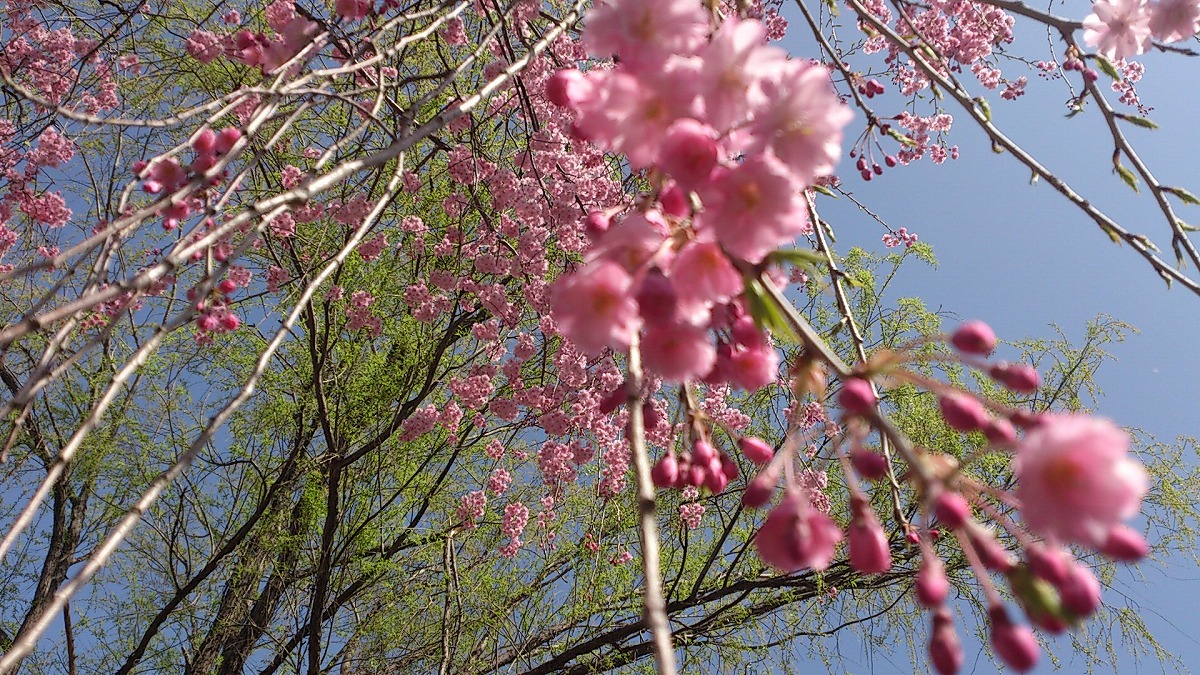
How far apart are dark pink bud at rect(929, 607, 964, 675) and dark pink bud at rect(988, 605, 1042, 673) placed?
3 centimetres

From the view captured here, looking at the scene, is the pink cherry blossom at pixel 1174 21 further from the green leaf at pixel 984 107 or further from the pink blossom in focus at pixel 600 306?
the pink blossom in focus at pixel 600 306

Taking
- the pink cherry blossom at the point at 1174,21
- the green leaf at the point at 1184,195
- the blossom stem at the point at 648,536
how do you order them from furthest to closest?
the pink cherry blossom at the point at 1174,21 < the green leaf at the point at 1184,195 < the blossom stem at the point at 648,536

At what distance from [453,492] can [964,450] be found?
317cm

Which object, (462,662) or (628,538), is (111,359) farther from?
(628,538)

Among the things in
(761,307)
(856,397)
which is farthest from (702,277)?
(856,397)

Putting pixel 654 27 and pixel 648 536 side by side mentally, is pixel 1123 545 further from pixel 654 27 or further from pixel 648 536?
pixel 654 27

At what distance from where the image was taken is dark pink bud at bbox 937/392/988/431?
0.51 metres

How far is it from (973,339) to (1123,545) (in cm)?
20

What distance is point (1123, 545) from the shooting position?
450 millimetres

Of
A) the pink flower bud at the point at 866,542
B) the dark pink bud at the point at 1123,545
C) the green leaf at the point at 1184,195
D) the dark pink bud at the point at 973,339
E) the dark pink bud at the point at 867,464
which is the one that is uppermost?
the green leaf at the point at 1184,195

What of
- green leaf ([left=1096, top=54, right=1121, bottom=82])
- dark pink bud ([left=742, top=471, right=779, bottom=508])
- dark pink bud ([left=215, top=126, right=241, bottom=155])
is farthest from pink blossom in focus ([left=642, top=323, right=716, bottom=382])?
green leaf ([left=1096, top=54, right=1121, bottom=82])

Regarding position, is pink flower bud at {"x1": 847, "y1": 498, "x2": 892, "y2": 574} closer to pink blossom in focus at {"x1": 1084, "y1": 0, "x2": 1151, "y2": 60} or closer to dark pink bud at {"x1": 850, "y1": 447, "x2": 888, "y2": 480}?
dark pink bud at {"x1": 850, "y1": 447, "x2": 888, "y2": 480}

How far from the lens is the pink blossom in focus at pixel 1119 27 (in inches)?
56.7

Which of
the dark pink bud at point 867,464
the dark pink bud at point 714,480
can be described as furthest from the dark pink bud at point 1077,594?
the dark pink bud at point 714,480
